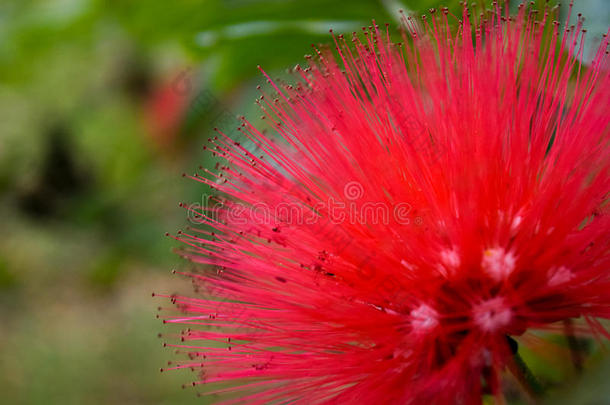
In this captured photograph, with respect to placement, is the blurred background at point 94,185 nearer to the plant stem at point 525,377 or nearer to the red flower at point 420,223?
the red flower at point 420,223

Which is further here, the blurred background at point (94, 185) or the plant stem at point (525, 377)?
the blurred background at point (94, 185)

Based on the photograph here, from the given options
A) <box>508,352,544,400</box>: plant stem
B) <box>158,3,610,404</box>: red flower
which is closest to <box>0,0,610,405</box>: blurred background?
<box>158,3,610,404</box>: red flower

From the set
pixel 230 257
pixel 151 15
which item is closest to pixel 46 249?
pixel 151 15

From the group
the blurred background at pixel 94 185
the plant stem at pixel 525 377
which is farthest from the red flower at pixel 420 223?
the blurred background at pixel 94 185

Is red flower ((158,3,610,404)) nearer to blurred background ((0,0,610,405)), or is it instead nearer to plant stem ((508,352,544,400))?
plant stem ((508,352,544,400))

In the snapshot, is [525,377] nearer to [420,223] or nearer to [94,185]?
[420,223]
